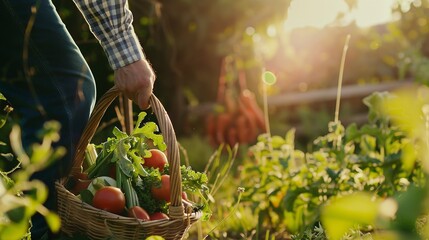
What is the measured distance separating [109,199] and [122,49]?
464 mm

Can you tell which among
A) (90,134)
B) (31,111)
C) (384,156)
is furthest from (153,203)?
(384,156)

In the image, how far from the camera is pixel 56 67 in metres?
2.21

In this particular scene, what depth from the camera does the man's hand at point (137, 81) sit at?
2.04 m

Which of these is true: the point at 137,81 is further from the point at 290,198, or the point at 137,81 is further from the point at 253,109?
the point at 253,109

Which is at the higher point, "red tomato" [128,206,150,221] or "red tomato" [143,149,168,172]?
"red tomato" [143,149,168,172]

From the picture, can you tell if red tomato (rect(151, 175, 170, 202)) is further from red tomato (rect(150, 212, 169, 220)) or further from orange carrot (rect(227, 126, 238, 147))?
orange carrot (rect(227, 126, 238, 147))

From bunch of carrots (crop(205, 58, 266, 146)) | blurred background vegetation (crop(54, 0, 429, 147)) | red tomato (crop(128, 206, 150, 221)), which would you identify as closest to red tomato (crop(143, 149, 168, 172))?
red tomato (crop(128, 206, 150, 221))

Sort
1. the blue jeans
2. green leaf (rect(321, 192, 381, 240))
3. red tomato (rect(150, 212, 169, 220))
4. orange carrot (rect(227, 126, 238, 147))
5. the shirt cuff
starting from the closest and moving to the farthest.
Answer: green leaf (rect(321, 192, 381, 240)), red tomato (rect(150, 212, 169, 220)), the shirt cuff, the blue jeans, orange carrot (rect(227, 126, 238, 147))

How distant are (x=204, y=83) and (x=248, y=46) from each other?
0.63 m

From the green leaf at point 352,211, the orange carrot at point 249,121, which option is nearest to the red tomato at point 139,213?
the green leaf at point 352,211

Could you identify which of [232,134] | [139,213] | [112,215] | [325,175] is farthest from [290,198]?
[232,134]

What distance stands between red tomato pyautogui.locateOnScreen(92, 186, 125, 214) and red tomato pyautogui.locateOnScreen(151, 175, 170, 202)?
0.39ft

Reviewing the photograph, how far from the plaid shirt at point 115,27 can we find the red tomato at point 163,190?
37 centimetres

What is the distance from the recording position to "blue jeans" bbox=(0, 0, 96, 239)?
2.18 m
